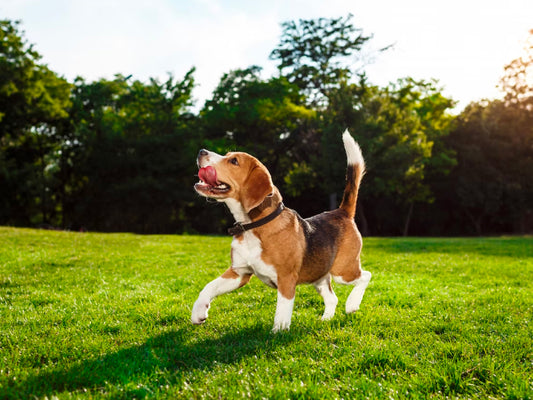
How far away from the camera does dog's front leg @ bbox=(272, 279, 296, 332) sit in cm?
489

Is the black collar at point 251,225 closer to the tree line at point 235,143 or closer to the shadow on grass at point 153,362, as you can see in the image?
the shadow on grass at point 153,362

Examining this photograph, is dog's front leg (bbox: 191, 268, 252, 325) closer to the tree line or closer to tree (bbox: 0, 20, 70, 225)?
the tree line

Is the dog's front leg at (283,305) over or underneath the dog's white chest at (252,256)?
underneath

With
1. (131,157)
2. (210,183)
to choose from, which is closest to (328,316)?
(210,183)

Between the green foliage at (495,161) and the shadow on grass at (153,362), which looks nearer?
the shadow on grass at (153,362)

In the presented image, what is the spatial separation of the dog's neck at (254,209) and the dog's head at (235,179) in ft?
0.18

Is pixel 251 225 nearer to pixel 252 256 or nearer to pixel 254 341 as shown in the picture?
pixel 252 256

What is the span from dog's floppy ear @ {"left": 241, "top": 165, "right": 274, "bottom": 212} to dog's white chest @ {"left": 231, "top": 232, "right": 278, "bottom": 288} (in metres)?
0.32

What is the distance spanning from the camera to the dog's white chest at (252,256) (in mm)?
4867

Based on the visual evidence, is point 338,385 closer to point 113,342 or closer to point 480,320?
point 113,342

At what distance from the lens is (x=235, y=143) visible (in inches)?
1407

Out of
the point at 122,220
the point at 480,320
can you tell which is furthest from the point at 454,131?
the point at 480,320

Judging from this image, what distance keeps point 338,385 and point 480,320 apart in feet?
10.1

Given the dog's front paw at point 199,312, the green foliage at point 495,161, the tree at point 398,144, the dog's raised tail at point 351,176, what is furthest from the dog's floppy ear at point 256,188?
the green foliage at point 495,161
